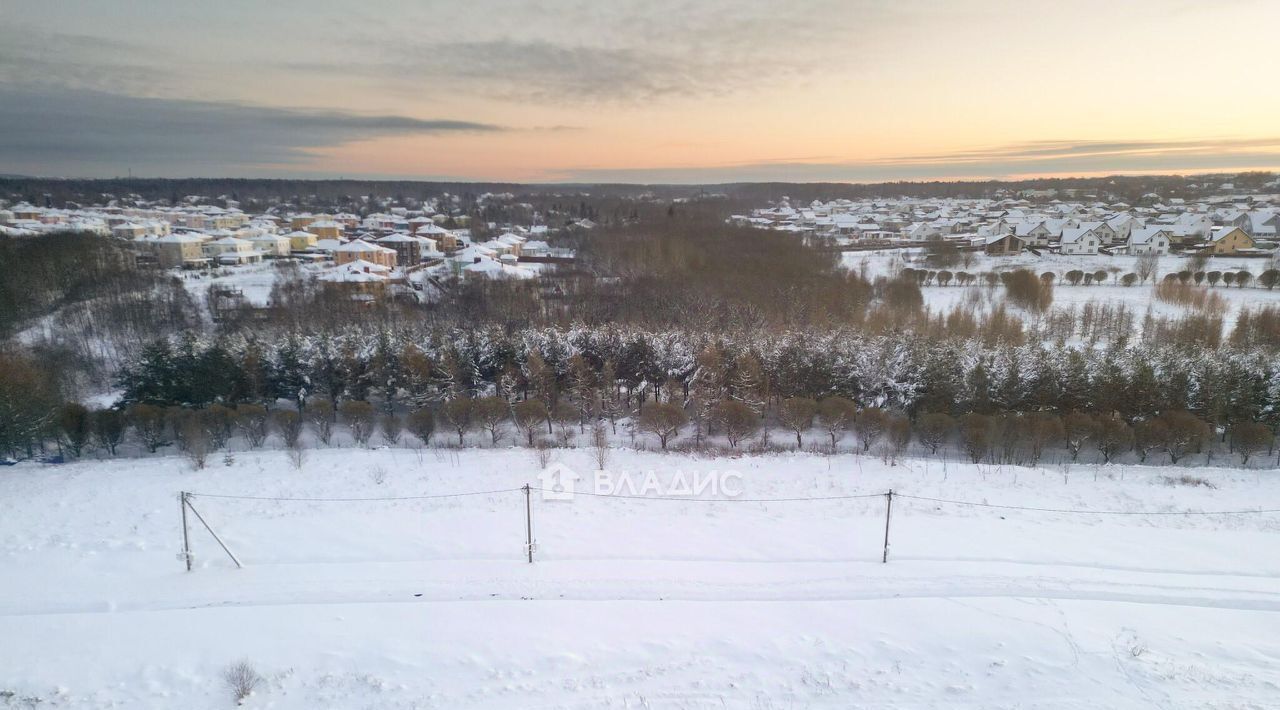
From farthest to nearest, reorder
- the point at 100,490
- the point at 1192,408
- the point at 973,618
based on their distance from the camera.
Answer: the point at 1192,408 → the point at 100,490 → the point at 973,618

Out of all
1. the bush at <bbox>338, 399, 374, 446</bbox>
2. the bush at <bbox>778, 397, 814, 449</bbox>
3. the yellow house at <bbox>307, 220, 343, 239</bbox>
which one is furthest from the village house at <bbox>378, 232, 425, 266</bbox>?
the bush at <bbox>778, 397, 814, 449</bbox>

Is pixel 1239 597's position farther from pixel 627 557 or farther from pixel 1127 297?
pixel 1127 297

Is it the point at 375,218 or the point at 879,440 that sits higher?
the point at 375,218

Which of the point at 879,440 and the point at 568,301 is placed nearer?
the point at 879,440

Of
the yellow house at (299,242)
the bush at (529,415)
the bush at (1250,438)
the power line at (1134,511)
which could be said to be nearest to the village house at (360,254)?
the yellow house at (299,242)

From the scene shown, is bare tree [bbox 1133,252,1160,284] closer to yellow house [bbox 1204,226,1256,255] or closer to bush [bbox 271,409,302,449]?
yellow house [bbox 1204,226,1256,255]

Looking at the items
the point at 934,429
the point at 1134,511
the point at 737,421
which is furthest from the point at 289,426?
the point at 1134,511

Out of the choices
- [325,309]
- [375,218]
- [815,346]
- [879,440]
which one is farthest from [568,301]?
[375,218]

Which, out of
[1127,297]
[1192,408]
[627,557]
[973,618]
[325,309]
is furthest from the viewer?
[1127,297]
